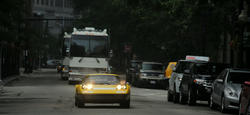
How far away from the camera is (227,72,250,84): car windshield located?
2333cm

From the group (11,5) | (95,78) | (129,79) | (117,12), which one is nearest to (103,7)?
(117,12)

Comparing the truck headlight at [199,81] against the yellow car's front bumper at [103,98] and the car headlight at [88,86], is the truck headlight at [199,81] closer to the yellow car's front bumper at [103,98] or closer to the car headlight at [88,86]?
the yellow car's front bumper at [103,98]

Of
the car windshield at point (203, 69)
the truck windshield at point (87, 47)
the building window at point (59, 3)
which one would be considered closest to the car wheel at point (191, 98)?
the car windshield at point (203, 69)

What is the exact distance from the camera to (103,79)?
937 inches

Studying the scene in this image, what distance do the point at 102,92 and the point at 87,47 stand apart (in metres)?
22.6

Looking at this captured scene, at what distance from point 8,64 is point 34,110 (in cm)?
4250

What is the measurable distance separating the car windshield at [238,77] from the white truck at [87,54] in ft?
70.6

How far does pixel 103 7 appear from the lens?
79250mm

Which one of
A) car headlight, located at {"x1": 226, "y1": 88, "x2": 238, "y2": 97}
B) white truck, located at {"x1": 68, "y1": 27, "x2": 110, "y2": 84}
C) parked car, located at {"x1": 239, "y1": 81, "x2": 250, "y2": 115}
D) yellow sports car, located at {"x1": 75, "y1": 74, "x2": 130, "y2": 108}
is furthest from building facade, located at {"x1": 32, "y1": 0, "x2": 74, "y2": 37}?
parked car, located at {"x1": 239, "y1": 81, "x2": 250, "y2": 115}

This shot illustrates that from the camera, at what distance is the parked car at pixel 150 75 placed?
46.7 m

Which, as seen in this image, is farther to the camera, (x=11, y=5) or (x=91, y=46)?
(x=91, y=46)

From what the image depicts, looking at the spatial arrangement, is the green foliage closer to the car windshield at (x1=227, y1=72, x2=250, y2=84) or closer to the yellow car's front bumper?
the car windshield at (x1=227, y1=72, x2=250, y2=84)

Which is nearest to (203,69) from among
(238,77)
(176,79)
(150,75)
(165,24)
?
(176,79)

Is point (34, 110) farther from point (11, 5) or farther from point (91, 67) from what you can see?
point (91, 67)
